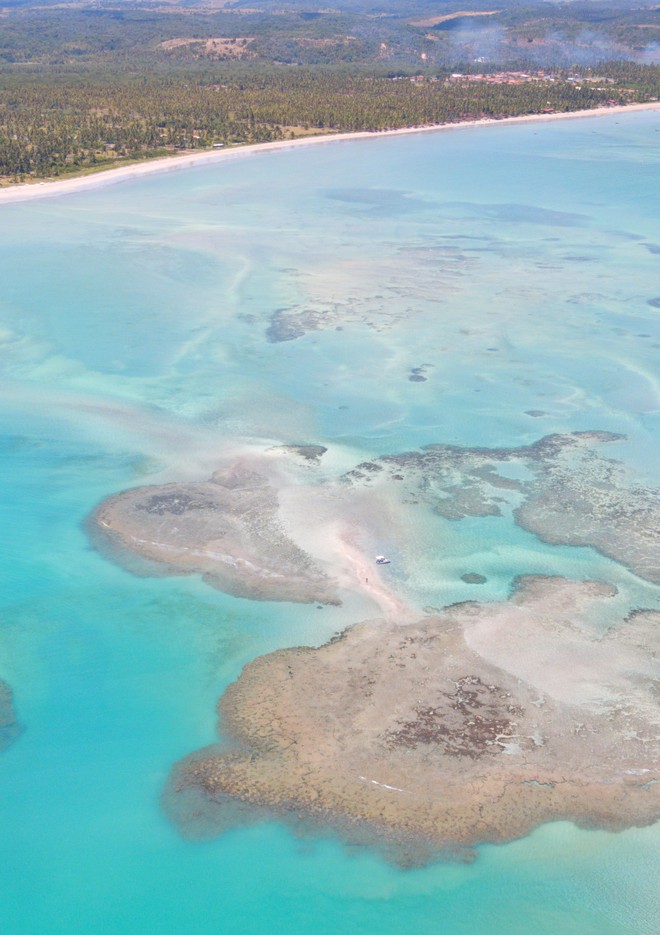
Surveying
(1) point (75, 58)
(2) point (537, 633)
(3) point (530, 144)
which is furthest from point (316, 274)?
(1) point (75, 58)

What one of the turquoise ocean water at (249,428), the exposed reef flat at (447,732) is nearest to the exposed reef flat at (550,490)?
the turquoise ocean water at (249,428)

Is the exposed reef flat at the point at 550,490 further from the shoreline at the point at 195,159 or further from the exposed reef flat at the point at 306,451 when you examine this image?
the shoreline at the point at 195,159

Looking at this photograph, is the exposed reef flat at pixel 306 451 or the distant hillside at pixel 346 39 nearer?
the exposed reef flat at pixel 306 451

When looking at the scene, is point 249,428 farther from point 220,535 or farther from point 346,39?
point 346,39

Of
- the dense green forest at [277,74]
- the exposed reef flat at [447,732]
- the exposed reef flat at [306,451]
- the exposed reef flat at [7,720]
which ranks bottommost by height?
the exposed reef flat at [447,732]

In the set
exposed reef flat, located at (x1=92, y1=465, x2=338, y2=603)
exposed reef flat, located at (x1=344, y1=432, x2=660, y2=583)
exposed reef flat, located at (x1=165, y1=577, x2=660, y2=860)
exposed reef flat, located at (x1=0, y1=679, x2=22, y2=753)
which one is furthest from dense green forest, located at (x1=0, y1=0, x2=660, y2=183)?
exposed reef flat, located at (x1=165, y1=577, x2=660, y2=860)

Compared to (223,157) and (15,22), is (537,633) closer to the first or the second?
(223,157)
